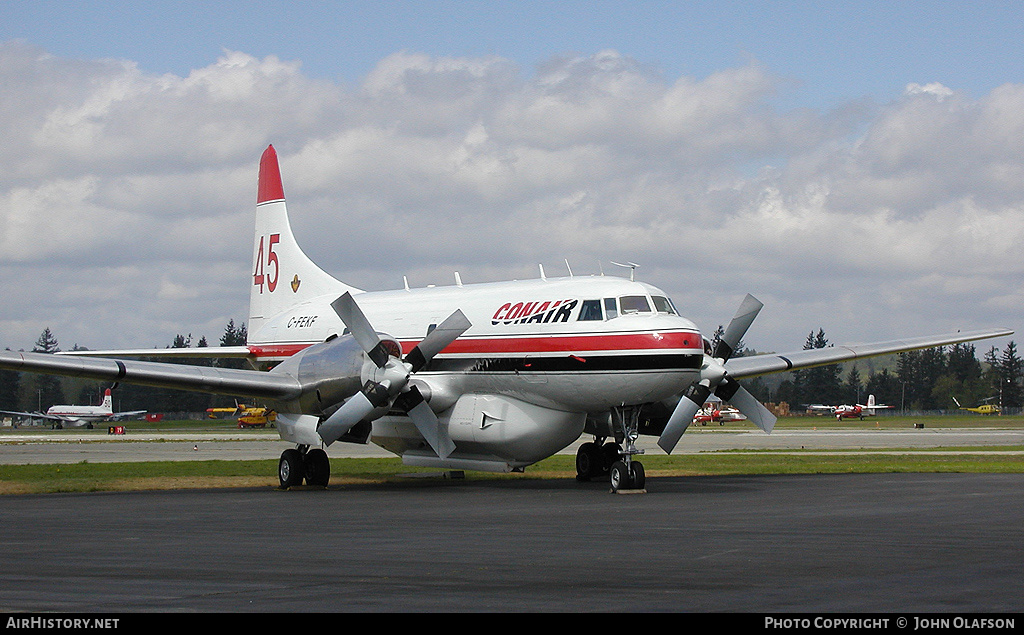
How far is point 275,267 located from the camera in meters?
33.7

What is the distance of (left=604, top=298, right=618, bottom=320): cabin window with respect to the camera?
75.5 ft

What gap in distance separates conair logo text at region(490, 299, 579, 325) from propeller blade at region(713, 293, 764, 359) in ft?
12.0

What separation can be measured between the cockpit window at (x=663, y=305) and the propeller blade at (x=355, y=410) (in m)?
5.61

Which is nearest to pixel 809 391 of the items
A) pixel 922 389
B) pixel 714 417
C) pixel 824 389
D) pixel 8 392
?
pixel 824 389

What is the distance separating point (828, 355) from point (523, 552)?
17.7 meters

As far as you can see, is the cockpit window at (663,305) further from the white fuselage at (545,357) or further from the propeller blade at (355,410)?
the propeller blade at (355,410)

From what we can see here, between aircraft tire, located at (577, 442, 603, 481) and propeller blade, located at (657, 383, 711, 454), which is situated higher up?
propeller blade, located at (657, 383, 711, 454)

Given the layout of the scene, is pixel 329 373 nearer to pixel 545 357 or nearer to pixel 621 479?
pixel 545 357

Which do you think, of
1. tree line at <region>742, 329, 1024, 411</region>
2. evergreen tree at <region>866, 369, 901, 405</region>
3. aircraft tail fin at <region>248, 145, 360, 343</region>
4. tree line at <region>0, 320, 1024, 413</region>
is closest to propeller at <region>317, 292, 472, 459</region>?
aircraft tail fin at <region>248, 145, 360, 343</region>

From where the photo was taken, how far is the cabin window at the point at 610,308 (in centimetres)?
2302

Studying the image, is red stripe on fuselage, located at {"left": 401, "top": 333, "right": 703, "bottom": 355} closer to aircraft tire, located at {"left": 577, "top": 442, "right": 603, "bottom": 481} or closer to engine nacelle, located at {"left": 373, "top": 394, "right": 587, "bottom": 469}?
engine nacelle, located at {"left": 373, "top": 394, "right": 587, "bottom": 469}

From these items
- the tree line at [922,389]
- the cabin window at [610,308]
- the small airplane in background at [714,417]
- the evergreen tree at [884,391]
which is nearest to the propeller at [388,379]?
the cabin window at [610,308]
